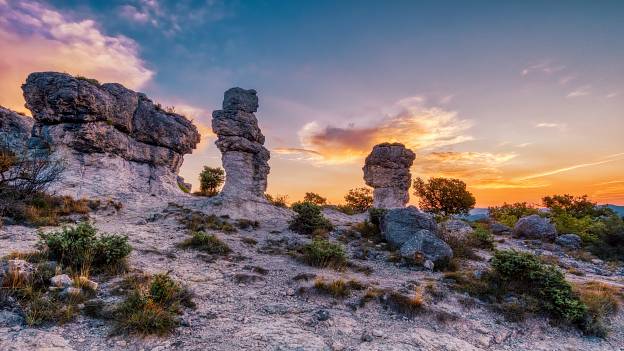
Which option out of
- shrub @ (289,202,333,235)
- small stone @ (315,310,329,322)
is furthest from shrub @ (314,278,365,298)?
shrub @ (289,202,333,235)

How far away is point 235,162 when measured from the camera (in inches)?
1150

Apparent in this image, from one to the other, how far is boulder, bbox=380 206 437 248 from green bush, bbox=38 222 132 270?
1436 cm

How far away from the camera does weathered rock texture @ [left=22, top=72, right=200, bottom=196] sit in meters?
24.3

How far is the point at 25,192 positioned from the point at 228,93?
57.7ft

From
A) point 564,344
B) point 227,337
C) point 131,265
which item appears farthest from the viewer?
Result: point 131,265

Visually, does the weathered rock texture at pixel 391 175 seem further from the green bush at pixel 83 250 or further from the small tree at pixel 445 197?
the green bush at pixel 83 250

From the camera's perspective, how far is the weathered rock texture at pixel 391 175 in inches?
1518

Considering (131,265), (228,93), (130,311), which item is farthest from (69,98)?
(130,311)

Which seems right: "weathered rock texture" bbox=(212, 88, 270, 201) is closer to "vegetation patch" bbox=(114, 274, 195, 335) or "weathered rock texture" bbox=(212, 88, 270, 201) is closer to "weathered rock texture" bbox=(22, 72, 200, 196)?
"weathered rock texture" bbox=(22, 72, 200, 196)

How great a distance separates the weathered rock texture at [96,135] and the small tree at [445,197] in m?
36.6

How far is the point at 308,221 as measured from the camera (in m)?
22.8

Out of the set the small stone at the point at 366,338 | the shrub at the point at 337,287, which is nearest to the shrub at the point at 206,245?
the shrub at the point at 337,287

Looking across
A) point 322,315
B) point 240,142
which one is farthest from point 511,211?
point 322,315

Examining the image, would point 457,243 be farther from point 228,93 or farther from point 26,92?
point 26,92
